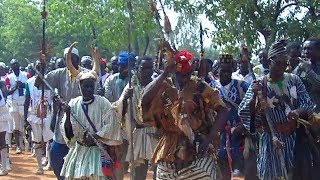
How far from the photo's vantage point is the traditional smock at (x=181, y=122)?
562cm

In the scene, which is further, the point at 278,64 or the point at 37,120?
the point at 37,120

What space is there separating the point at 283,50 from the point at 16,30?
129ft

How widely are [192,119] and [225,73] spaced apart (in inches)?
105

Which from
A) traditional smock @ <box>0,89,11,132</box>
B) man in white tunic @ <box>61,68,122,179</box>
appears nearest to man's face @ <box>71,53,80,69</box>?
man in white tunic @ <box>61,68,122,179</box>

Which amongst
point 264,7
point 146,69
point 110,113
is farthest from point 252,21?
point 110,113

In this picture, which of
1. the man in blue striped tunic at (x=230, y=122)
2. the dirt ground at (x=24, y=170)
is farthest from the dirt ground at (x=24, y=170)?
the man in blue striped tunic at (x=230, y=122)

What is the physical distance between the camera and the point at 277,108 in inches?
261

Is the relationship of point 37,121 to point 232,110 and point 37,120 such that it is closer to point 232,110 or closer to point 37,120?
point 37,120

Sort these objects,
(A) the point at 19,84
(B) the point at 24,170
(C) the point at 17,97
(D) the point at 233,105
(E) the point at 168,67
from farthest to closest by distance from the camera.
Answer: (C) the point at 17,97 → (A) the point at 19,84 → (B) the point at 24,170 → (D) the point at 233,105 → (E) the point at 168,67

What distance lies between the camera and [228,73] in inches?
324

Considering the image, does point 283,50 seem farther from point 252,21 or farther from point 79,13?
point 79,13

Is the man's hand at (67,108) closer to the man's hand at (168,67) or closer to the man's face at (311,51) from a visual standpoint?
the man's hand at (168,67)

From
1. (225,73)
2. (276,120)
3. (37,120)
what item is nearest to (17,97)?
(37,120)

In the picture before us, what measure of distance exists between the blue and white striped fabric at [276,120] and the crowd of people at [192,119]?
1cm
